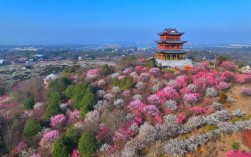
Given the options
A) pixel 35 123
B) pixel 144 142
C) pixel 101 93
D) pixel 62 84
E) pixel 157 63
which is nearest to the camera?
pixel 144 142

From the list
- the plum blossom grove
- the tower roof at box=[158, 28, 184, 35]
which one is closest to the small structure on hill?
the tower roof at box=[158, 28, 184, 35]

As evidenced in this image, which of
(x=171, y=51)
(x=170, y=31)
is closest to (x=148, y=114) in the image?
(x=171, y=51)

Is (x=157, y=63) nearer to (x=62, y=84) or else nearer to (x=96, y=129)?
(x=62, y=84)

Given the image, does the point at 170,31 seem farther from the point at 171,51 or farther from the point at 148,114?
the point at 148,114

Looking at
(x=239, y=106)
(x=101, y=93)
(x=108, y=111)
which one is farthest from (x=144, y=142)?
(x=101, y=93)

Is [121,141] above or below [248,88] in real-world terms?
below

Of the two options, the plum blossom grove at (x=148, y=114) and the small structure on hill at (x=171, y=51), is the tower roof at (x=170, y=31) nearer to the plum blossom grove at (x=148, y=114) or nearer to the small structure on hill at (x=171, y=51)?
the small structure on hill at (x=171, y=51)

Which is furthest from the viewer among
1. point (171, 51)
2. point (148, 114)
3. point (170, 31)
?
point (170, 31)
